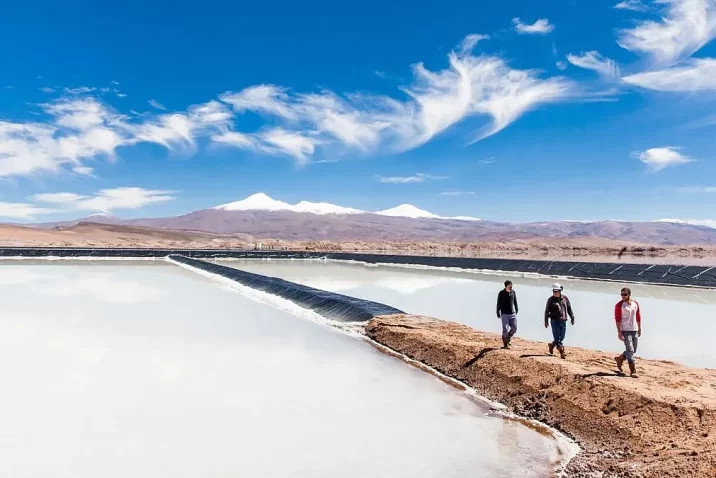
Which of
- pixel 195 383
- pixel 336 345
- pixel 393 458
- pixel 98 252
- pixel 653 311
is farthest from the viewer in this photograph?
pixel 98 252

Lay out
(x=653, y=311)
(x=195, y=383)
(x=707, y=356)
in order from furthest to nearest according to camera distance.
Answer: (x=653, y=311), (x=707, y=356), (x=195, y=383)

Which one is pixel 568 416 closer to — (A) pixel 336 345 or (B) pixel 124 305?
(A) pixel 336 345

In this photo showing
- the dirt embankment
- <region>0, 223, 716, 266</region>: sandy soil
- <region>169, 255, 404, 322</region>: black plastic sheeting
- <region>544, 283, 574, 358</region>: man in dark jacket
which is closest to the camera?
the dirt embankment

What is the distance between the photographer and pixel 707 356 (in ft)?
31.9

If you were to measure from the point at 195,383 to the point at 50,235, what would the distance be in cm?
12192

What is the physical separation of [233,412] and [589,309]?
1252 cm

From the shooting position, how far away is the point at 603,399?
21.1 feet

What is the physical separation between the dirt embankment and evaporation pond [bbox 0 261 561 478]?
43 cm

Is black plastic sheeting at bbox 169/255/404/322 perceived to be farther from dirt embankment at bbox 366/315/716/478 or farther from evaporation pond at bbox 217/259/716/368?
dirt embankment at bbox 366/315/716/478

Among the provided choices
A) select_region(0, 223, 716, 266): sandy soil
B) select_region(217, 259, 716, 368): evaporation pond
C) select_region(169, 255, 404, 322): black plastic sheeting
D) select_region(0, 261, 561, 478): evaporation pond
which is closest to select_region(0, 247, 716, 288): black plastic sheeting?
select_region(217, 259, 716, 368): evaporation pond

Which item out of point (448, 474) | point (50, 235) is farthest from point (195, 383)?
point (50, 235)

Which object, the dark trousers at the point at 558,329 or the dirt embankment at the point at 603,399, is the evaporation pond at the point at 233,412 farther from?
the dark trousers at the point at 558,329

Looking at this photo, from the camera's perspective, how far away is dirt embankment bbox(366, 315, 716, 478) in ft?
16.6

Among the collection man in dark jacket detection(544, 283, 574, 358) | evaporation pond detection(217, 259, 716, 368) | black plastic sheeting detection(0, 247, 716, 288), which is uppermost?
man in dark jacket detection(544, 283, 574, 358)
